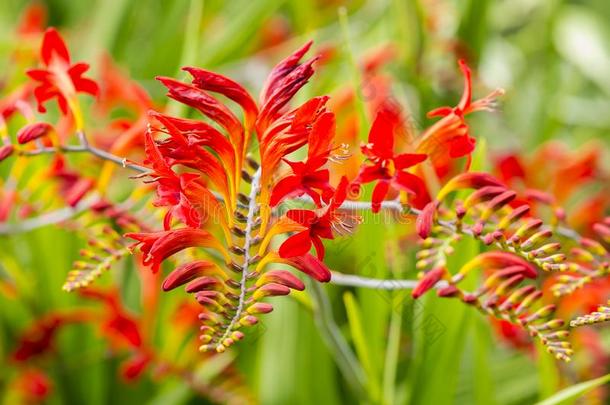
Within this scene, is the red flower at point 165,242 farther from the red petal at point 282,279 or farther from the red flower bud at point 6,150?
the red flower bud at point 6,150

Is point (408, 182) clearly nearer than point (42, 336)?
Yes

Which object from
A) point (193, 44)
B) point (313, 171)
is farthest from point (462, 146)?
point (193, 44)

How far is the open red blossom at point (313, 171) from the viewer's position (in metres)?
0.49

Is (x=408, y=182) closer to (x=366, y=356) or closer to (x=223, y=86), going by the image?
(x=223, y=86)

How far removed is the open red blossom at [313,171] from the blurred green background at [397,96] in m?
0.19

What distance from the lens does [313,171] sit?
508 millimetres

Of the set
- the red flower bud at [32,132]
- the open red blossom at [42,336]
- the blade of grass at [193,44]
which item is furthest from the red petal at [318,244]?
the open red blossom at [42,336]

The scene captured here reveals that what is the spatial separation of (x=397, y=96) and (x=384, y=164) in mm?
749

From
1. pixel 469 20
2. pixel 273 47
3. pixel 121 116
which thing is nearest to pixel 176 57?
pixel 121 116

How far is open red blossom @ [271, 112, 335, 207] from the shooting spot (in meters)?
0.49

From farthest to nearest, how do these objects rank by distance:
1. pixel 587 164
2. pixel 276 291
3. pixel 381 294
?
pixel 587 164 < pixel 381 294 < pixel 276 291

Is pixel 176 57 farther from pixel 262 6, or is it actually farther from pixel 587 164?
pixel 587 164

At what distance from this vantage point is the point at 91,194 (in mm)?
842

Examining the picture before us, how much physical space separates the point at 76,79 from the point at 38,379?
19.5 inches
